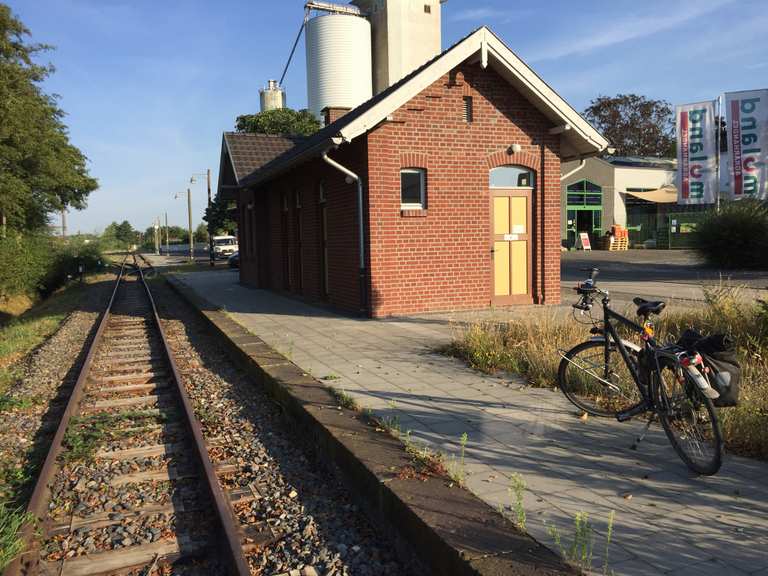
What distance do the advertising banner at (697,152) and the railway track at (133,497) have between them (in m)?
21.6

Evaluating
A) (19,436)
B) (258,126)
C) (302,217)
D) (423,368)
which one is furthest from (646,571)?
(258,126)

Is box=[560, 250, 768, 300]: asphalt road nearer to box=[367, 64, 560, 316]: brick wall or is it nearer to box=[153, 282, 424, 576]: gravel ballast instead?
box=[367, 64, 560, 316]: brick wall

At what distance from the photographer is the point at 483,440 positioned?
488 cm

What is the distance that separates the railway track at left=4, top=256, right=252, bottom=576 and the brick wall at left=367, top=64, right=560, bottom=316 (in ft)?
17.4

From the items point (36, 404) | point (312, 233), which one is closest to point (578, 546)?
point (36, 404)

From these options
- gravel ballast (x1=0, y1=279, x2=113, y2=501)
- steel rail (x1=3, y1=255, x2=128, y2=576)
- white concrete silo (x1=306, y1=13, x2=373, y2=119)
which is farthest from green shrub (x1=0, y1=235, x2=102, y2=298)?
white concrete silo (x1=306, y1=13, x2=373, y2=119)

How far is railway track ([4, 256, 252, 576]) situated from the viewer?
3709mm

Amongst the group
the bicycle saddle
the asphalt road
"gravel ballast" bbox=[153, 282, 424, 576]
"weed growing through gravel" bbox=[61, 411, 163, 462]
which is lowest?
"gravel ballast" bbox=[153, 282, 424, 576]

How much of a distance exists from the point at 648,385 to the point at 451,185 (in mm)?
8060

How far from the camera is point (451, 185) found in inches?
480

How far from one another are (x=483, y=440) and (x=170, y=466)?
2.50m

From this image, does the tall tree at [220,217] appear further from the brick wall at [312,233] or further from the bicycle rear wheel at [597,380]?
the bicycle rear wheel at [597,380]

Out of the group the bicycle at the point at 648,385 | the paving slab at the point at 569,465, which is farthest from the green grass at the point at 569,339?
the bicycle at the point at 648,385

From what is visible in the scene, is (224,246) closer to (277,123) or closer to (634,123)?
(277,123)
